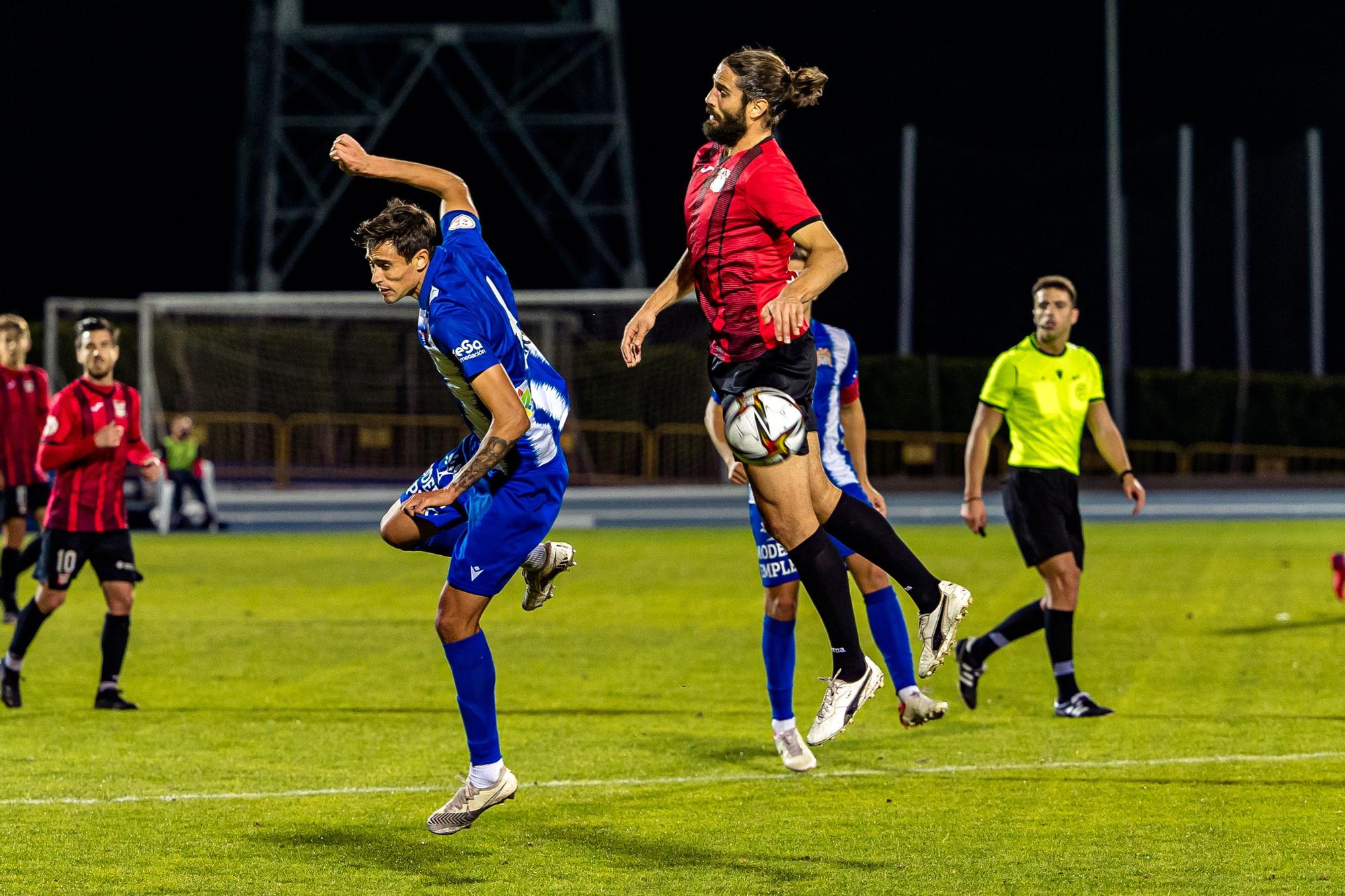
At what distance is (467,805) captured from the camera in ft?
18.0

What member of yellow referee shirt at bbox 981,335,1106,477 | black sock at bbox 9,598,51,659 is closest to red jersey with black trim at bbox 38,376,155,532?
black sock at bbox 9,598,51,659

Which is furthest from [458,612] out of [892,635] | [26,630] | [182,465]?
[182,465]

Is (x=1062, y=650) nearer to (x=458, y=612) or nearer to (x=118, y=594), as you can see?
(x=458, y=612)

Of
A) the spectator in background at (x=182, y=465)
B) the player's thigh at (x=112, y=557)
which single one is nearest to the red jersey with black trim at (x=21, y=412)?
the player's thigh at (x=112, y=557)

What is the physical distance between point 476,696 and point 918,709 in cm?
207

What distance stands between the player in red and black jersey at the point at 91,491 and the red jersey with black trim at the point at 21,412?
12.2 feet

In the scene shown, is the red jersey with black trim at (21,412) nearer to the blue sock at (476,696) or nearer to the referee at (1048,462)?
the referee at (1048,462)

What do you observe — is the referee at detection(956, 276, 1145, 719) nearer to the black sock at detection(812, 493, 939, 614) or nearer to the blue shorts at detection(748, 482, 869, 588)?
the blue shorts at detection(748, 482, 869, 588)

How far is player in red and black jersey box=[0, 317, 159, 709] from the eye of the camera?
8.23 meters

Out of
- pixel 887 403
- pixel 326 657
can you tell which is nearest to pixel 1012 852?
pixel 326 657

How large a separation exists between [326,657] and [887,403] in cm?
A: 2786

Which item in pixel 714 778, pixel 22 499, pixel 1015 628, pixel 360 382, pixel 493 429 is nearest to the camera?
pixel 493 429

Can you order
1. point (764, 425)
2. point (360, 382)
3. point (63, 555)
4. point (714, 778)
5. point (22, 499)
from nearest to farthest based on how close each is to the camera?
point (764, 425) → point (714, 778) → point (63, 555) → point (22, 499) → point (360, 382)

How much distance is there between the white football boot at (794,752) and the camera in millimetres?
6789
